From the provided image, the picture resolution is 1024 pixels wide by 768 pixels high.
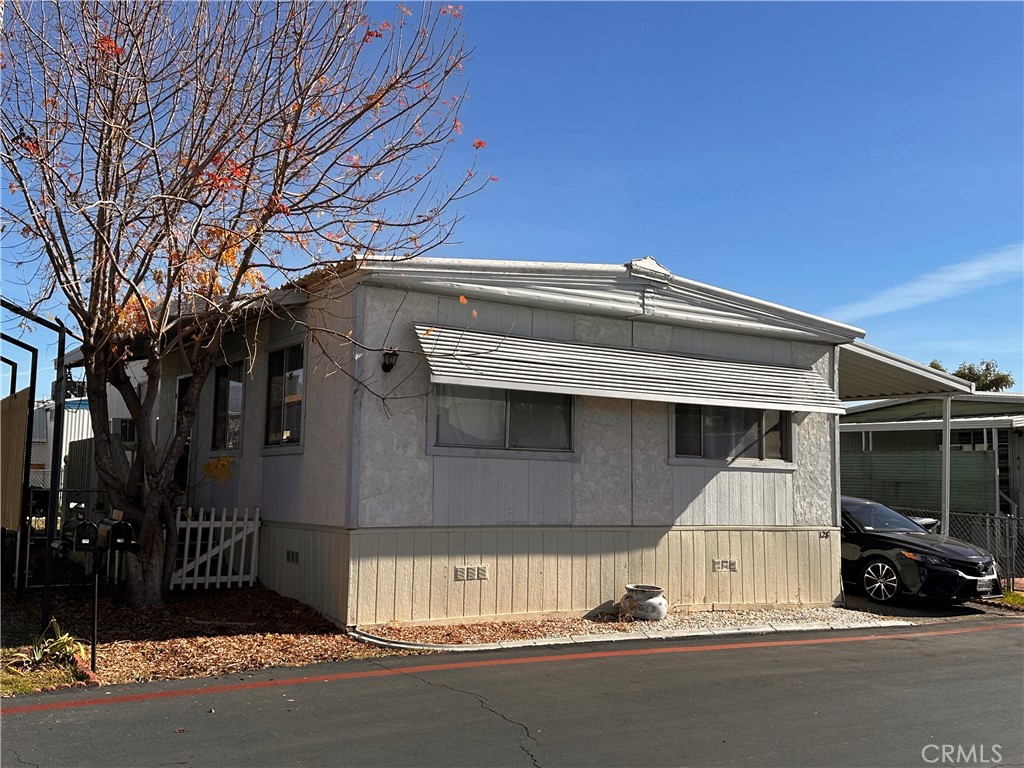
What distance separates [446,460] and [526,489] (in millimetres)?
1093

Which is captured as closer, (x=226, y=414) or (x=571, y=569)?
(x=571, y=569)

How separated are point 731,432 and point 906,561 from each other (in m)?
3.29

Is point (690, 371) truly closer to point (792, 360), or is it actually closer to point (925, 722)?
Answer: point (792, 360)

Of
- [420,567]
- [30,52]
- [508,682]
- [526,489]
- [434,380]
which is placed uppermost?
[30,52]

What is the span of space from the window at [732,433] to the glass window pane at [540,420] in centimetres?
175

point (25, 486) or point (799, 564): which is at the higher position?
point (25, 486)

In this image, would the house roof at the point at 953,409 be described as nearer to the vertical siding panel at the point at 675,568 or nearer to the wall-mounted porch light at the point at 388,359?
the vertical siding panel at the point at 675,568

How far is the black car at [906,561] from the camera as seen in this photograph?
12.5m

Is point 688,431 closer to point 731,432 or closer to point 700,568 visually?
point 731,432

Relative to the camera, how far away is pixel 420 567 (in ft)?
31.8

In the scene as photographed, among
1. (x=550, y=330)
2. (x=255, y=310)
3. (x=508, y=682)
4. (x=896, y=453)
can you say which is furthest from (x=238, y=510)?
(x=896, y=453)

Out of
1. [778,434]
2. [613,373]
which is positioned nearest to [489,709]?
[613,373]

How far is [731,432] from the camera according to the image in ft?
40.0

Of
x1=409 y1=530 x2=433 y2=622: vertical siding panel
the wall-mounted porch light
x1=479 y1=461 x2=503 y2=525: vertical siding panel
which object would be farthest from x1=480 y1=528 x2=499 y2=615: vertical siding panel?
the wall-mounted porch light
